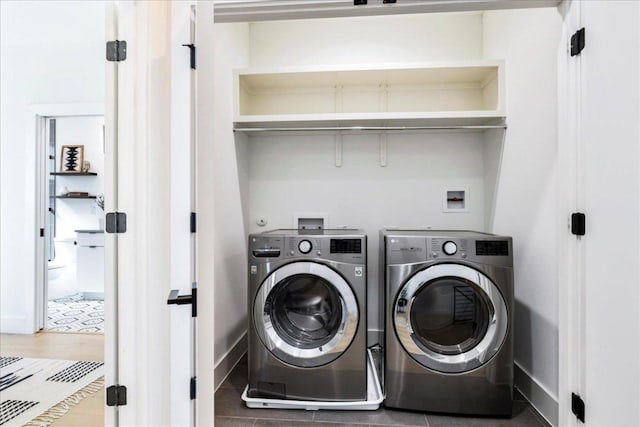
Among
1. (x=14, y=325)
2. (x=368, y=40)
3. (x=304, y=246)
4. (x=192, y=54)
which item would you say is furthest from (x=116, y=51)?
(x=14, y=325)

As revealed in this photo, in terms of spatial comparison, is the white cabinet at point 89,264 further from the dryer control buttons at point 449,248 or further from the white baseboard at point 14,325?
the dryer control buttons at point 449,248

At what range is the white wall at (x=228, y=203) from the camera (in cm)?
200

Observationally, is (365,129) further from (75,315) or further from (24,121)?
(75,315)

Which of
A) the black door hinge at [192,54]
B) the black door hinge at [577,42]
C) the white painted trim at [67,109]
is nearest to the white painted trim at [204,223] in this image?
the black door hinge at [192,54]

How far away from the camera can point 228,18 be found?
1.42 meters

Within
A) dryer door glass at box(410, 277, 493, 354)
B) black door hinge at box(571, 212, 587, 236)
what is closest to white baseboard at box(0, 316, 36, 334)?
dryer door glass at box(410, 277, 493, 354)

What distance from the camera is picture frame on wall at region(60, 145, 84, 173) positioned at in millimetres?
4371

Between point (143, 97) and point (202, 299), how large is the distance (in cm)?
84

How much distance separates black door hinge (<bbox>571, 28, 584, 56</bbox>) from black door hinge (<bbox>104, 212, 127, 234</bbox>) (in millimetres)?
1952

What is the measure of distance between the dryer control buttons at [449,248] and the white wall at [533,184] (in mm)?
477

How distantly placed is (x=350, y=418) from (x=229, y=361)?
92cm

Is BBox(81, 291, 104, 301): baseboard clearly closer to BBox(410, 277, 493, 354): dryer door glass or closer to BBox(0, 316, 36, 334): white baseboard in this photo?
BBox(0, 316, 36, 334): white baseboard

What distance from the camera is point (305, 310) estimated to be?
1921 millimetres

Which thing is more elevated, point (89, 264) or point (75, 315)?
point (89, 264)
